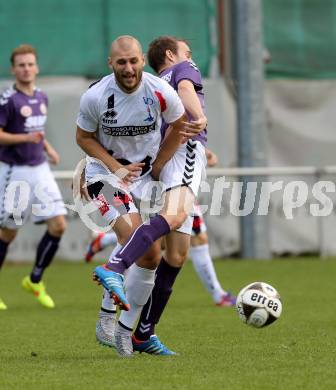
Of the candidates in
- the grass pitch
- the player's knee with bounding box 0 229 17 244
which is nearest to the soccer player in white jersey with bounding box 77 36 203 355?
the grass pitch

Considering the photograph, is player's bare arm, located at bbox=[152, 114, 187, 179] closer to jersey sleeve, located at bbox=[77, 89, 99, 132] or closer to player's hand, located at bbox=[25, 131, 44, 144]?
jersey sleeve, located at bbox=[77, 89, 99, 132]

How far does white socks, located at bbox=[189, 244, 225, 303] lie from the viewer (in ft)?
33.9

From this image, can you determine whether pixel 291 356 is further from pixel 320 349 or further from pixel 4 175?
pixel 4 175

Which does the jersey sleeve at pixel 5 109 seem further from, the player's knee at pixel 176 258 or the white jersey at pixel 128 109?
the player's knee at pixel 176 258

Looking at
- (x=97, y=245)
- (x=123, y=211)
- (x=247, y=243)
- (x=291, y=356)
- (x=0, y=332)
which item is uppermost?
(x=123, y=211)

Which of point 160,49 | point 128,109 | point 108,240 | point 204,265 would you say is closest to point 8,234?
point 108,240

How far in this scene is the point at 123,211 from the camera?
22.5 feet

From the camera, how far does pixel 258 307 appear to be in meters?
7.11

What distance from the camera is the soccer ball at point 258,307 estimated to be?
709 centimetres

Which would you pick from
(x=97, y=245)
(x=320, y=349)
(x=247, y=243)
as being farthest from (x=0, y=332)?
(x=247, y=243)

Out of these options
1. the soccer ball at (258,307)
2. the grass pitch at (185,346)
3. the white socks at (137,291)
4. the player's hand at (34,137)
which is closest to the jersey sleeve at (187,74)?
the white socks at (137,291)

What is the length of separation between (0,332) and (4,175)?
298 cm

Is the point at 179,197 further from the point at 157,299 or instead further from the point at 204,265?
the point at 204,265

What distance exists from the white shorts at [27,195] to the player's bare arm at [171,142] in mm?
4062
